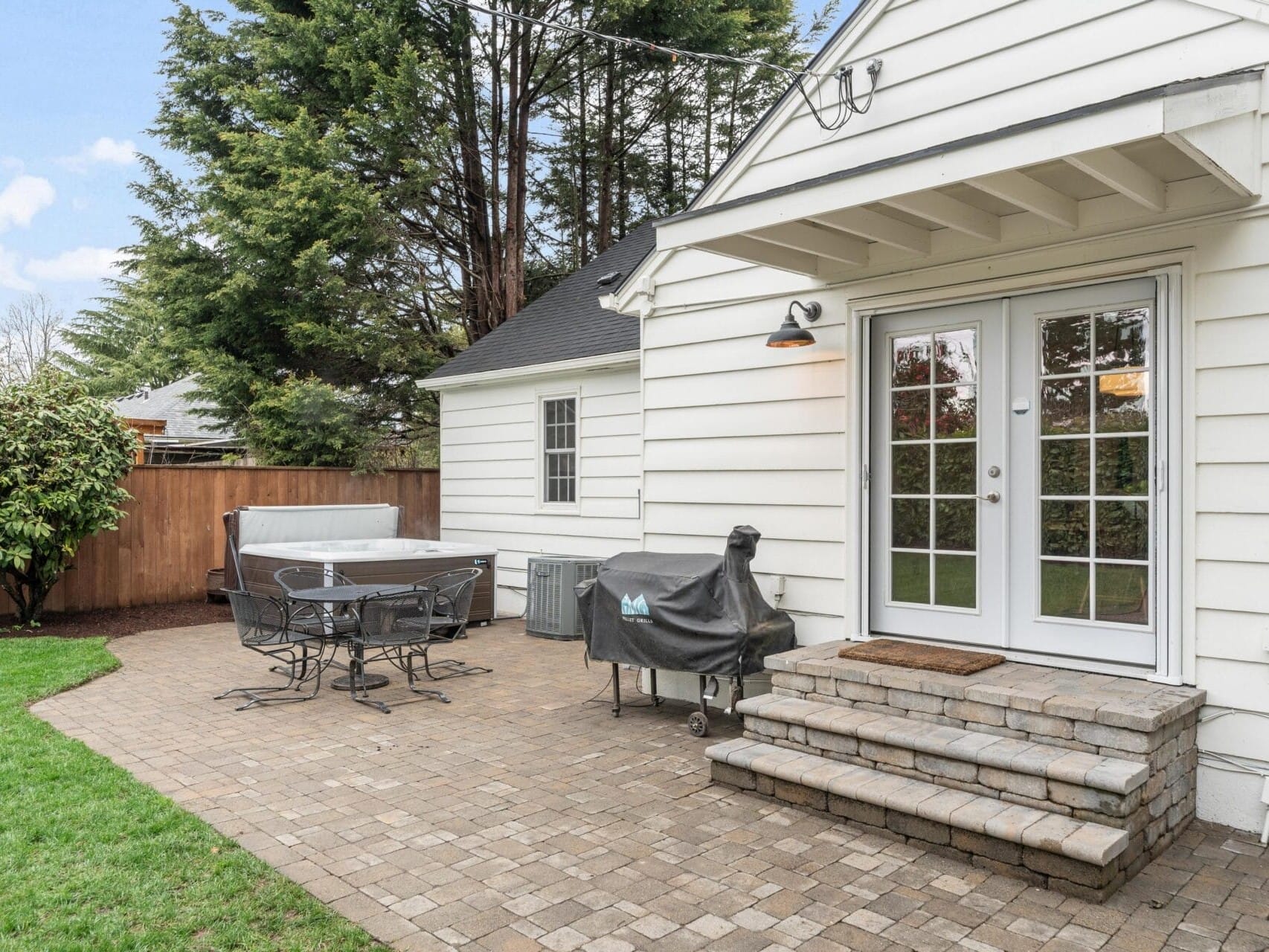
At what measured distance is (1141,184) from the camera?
12.1ft

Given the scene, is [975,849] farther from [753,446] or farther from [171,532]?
[171,532]

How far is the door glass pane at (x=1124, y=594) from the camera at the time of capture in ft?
13.0

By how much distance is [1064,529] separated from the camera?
4.20 metres

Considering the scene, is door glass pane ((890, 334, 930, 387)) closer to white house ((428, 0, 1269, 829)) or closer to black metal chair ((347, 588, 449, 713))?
white house ((428, 0, 1269, 829))

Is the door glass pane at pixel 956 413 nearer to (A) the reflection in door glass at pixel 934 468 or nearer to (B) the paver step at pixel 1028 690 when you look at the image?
(A) the reflection in door glass at pixel 934 468

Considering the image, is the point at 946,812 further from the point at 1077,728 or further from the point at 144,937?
the point at 144,937

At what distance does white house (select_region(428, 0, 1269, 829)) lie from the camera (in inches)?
142

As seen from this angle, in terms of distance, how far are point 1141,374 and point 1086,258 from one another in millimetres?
591

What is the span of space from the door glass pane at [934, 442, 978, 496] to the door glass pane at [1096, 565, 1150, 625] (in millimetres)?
745

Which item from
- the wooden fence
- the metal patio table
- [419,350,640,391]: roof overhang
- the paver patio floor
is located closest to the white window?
[419,350,640,391]: roof overhang

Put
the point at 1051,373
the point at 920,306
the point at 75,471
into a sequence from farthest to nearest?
1. the point at 75,471
2. the point at 920,306
3. the point at 1051,373

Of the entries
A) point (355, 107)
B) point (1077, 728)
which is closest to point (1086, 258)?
point (1077, 728)

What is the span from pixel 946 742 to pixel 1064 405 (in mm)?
1745

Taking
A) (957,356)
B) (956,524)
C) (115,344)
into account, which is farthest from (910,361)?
(115,344)
